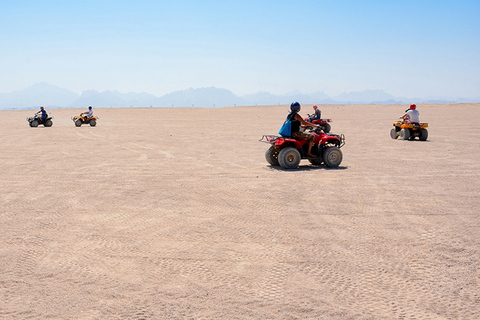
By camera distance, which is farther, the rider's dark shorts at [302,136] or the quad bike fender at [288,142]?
the rider's dark shorts at [302,136]

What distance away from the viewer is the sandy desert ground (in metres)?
4.18

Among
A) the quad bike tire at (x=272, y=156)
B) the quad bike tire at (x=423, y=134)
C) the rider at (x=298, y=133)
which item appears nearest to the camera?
the rider at (x=298, y=133)

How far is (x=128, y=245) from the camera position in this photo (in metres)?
5.73

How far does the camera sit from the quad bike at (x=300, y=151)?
11.5 m

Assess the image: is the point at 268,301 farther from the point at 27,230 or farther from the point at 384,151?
the point at 384,151

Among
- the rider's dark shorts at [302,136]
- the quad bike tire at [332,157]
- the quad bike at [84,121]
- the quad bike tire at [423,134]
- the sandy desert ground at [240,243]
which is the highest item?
the quad bike at [84,121]

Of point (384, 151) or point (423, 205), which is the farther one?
point (384, 151)

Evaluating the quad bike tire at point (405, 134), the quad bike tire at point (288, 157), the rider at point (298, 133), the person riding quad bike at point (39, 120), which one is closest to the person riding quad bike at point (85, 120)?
the person riding quad bike at point (39, 120)

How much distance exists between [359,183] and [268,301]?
5893 mm

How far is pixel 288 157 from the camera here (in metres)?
11.5

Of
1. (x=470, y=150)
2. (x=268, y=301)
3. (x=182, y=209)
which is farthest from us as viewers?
(x=470, y=150)

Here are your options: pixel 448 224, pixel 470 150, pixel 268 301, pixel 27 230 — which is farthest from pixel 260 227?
pixel 470 150

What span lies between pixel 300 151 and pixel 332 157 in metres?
0.84

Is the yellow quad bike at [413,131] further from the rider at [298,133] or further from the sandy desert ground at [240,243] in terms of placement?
the rider at [298,133]
